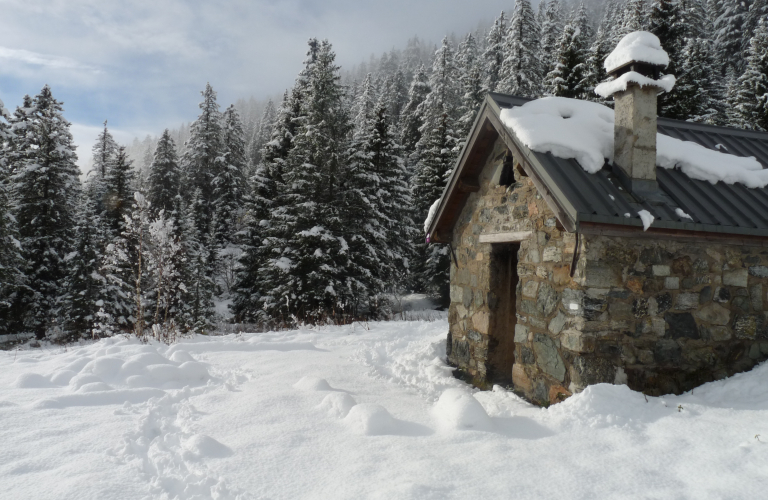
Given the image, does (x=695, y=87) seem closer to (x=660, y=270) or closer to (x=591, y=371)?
(x=660, y=270)

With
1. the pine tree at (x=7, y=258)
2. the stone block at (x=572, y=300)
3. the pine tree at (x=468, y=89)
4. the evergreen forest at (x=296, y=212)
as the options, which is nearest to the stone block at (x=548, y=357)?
the stone block at (x=572, y=300)

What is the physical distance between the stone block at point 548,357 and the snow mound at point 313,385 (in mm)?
2487

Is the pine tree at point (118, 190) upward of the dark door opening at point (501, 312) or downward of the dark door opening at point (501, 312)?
upward

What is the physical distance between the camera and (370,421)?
396 centimetres

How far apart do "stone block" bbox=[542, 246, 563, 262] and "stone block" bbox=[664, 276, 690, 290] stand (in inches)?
43.5

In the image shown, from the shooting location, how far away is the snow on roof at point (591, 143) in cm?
493

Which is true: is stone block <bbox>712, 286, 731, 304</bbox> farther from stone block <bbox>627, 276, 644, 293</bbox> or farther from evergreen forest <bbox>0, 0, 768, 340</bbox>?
evergreen forest <bbox>0, 0, 768, 340</bbox>

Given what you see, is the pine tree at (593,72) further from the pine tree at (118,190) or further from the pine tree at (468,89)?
the pine tree at (118,190)

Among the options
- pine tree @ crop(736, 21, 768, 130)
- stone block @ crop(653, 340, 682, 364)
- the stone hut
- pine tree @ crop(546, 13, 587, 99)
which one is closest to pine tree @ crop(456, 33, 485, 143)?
pine tree @ crop(546, 13, 587, 99)

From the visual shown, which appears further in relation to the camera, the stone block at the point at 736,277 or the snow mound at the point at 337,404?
the stone block at the point at 736,277

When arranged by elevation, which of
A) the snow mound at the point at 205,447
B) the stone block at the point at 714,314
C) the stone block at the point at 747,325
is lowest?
the snow mound at the point at 205,447

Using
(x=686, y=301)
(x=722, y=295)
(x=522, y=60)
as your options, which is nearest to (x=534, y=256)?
(x=686, y=301)

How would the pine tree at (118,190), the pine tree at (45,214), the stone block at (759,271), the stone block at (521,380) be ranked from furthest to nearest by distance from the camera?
the pine tree at (118,190)
the pine tree at (45,214)
the stone block at (521,380)
the stone block at (759,271)

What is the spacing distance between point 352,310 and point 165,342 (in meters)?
8.94
